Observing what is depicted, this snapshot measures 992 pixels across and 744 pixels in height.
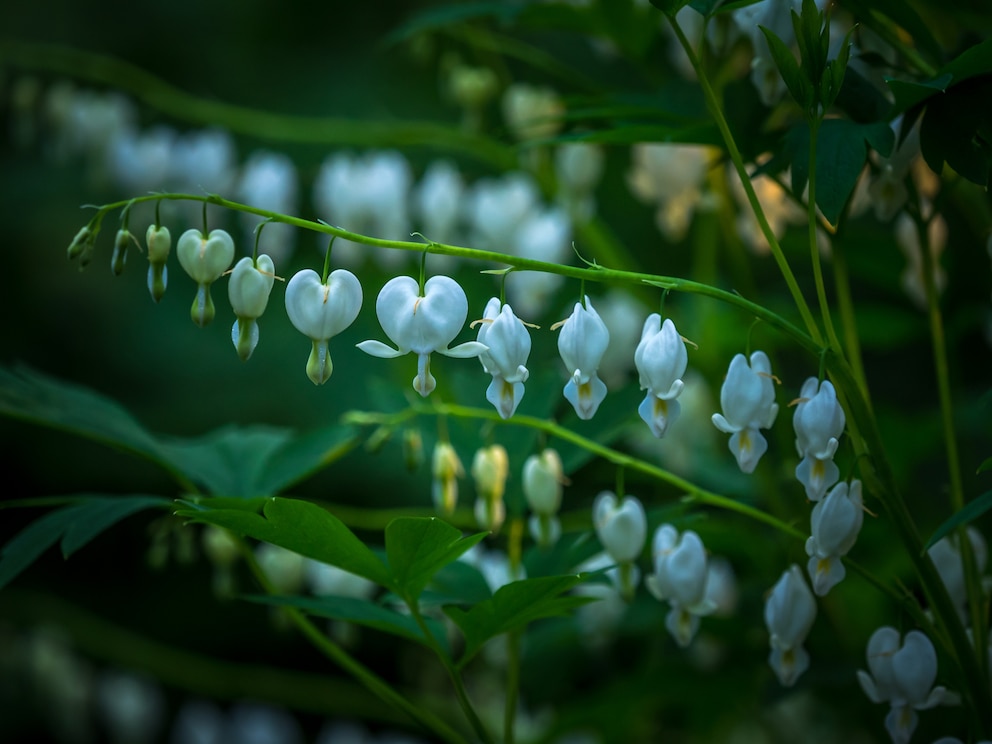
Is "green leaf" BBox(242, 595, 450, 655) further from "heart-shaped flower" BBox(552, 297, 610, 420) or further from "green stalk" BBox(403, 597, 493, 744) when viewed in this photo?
"heart-shaped flower" BBox(552, 297, 610, 420)

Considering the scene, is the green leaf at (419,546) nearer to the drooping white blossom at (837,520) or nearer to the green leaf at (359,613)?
the green leaf at (359,613)

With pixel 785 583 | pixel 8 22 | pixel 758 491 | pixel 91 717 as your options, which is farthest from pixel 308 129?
pixel 8 22

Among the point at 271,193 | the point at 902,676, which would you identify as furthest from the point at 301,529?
the point at 271,193

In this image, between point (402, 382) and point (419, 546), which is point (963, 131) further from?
point (402, 382)

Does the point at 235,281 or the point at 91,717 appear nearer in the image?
the point at 235,281

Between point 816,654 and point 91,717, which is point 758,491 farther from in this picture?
point 91,717

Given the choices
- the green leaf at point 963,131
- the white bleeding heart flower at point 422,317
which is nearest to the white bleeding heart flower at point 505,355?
the white bleeding heart flower at point 422,317
